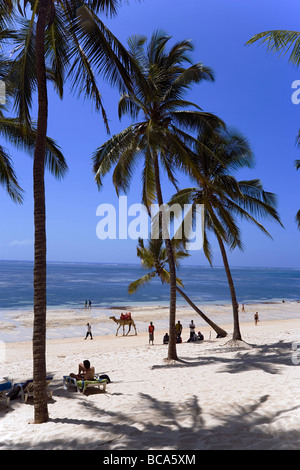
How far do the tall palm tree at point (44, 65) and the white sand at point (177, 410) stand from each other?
3.59 ft

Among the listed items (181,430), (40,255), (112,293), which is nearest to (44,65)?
(40,255)

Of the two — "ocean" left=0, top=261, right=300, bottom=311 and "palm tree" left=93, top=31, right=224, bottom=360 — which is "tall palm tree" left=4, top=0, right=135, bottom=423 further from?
"ocean" left=0, top=261, right=300, bottom=311

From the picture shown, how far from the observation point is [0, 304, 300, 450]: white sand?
520 centimetres

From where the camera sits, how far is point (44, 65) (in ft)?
23.1

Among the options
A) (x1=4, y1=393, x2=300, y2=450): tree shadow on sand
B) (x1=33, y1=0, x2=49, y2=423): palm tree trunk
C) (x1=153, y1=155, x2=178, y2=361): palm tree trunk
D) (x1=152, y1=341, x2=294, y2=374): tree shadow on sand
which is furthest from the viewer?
(x1=153, y1=155, x2=178, y2=361): palm tree trunk

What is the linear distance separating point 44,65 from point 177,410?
6.94 metres

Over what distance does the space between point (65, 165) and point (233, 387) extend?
859 cm

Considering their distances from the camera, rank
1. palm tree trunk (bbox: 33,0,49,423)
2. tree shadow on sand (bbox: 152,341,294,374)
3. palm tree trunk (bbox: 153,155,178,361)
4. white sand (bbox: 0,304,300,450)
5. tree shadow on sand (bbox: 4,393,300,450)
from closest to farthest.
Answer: tree shadow on sand (bbox: 4,393,300,450)
white sand (bbox: 0,304,300,450)
palm tree trunk (bbox: 33,0,49,423)
tree shadow on sand (bbox: 152,341,294,374)
palm tree trunk (bbox: 153,155,178,361)

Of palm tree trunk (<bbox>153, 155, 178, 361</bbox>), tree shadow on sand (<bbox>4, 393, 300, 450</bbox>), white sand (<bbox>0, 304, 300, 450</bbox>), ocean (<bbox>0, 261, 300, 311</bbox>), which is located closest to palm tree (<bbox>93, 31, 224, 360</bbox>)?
palm tree trunk (<bbox>153, 155, 178, 361</bbox>)

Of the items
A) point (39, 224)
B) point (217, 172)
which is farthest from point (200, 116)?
point (39, 224)

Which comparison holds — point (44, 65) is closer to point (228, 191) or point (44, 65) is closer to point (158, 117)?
point (158, 117)

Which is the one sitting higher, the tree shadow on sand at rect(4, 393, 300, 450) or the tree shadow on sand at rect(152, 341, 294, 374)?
the tree shadow on sand at rect(4, 393, 300, 450)
